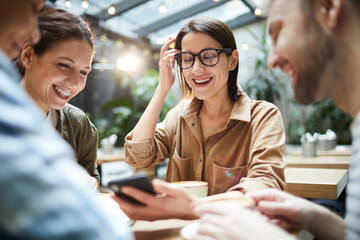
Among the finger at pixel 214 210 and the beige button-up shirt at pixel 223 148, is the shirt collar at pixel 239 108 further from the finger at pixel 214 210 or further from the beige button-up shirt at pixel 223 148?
the finger at pixel 214 210

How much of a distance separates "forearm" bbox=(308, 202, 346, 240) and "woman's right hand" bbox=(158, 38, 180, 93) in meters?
1.15

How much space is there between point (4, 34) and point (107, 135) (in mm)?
5899

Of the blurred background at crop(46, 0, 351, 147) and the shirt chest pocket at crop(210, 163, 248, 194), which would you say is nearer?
the shirt chest pocket at crop(210, 163, 248, 194)

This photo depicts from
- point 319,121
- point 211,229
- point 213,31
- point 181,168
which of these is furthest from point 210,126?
point 319,121

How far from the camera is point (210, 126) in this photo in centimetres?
183

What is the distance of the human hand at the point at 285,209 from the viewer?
90cm

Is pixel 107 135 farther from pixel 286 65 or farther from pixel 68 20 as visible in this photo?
pixel 286 65

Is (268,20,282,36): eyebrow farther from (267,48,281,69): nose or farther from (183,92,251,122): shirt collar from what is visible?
(183,92,251,122): shirt collar

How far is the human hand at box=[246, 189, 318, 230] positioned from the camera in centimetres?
90

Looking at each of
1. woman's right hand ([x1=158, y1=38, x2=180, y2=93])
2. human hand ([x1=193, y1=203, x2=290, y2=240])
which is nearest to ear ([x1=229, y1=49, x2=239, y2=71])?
woman's right hand ([x1=158, y1=38, x2=180, y2=93])

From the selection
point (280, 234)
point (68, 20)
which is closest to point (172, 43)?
point (68, 20)

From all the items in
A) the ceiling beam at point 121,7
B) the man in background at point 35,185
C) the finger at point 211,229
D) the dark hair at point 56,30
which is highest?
the ceiling beam at point 121,7

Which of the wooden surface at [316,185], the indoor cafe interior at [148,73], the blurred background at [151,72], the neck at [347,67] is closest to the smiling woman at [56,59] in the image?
the neck at [347,67]

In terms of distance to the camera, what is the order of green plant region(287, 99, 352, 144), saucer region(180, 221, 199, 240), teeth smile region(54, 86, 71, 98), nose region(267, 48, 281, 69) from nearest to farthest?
saucer region(180, 221, 199, 240) < nose region(267, 48, 281, 69) < teeth smile region(54, 86, 71, 98) < green plant region(287, 99, 352, 144)
